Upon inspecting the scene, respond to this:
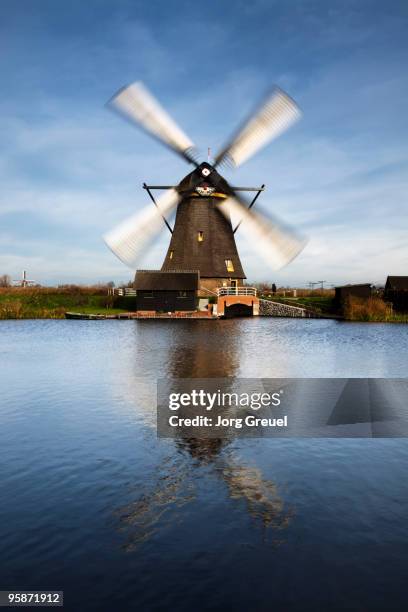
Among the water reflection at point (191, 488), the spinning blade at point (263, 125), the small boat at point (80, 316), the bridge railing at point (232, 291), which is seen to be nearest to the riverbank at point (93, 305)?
the small boat at point (80, 316)

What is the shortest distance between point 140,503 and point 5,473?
2720 millimetres

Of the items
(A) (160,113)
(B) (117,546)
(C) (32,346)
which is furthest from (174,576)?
(A) (160,113)

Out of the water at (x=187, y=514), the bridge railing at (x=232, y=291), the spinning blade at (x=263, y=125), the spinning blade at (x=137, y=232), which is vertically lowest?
the water at (x=187, y=514)

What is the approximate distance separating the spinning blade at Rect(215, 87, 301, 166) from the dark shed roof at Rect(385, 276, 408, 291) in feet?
63.4

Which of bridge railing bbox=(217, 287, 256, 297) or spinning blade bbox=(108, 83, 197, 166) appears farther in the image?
bridge railing bbox=(217, 287, 256, 297)

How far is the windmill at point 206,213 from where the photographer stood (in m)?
39.1

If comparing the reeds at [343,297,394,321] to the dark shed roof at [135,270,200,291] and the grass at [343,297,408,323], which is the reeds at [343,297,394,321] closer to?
the grass at [343,297,408,323]

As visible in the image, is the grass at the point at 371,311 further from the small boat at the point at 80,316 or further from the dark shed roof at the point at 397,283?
the small boat at the point at 80,316

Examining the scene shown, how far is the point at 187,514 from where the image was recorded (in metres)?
7.12

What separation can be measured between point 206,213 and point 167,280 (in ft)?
22.8

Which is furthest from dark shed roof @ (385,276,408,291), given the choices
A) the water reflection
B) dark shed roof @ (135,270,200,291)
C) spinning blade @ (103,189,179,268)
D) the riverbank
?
the water reflection

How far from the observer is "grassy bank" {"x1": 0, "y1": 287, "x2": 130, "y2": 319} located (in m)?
51.3

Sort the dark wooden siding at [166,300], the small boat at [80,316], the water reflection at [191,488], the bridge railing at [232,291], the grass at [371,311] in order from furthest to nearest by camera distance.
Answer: the small boat at [80,316] < the dark wooden siding at [166,300] < the bridge railing at [232,291] < the grass at [371,311] < the water reflection at [191,488]

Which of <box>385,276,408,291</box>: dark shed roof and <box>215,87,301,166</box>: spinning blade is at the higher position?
<box>215,87,301,166</box>: spinning blade
